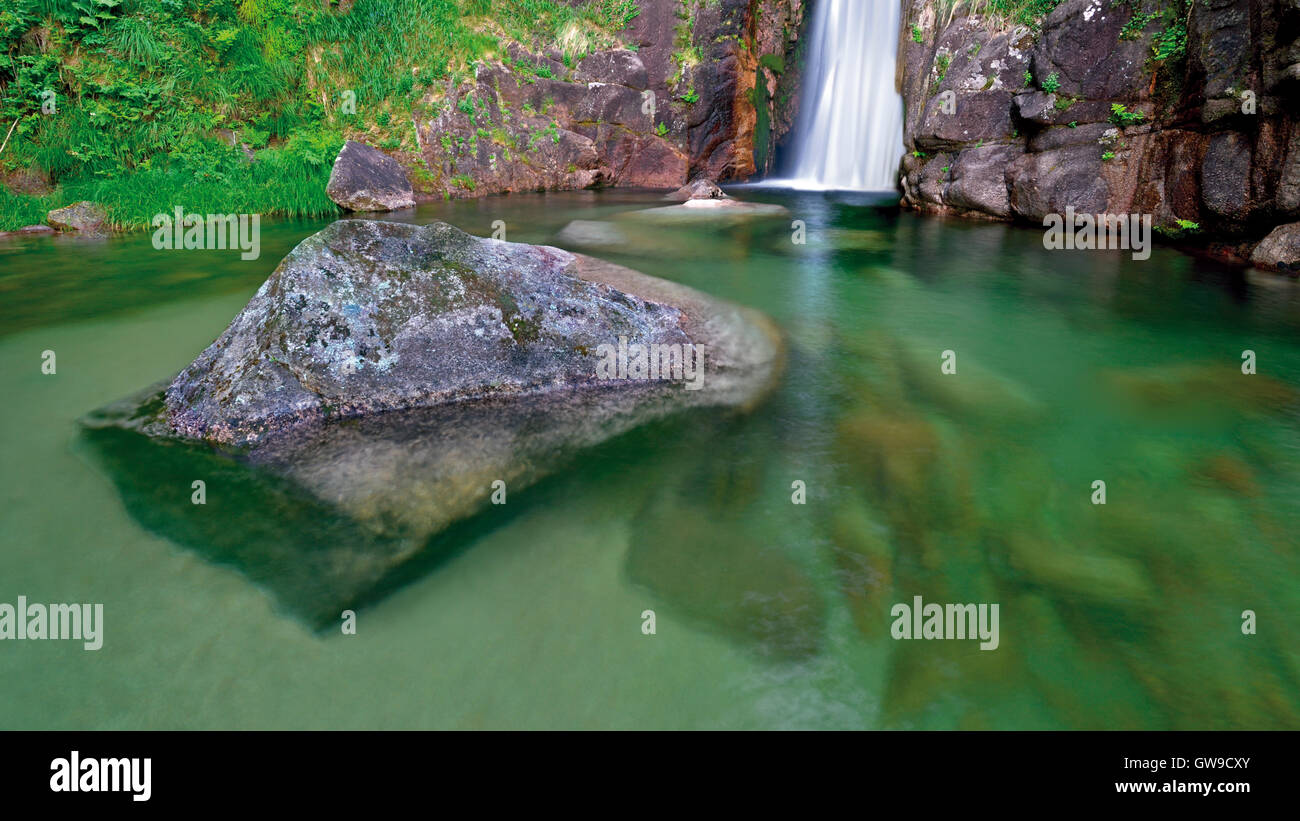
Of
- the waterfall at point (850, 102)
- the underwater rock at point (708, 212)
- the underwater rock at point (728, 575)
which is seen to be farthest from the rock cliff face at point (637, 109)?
the underwater rock at point (728, 575)

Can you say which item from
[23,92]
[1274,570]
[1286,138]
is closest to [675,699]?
[1274,570]

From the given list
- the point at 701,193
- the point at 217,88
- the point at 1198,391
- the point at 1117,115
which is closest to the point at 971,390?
the point at 1198,391

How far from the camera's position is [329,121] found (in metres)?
15.5

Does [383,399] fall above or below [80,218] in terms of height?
Answer: below

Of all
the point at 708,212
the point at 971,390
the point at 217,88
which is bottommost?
the point at 971,390

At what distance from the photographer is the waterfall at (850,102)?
16000 mm

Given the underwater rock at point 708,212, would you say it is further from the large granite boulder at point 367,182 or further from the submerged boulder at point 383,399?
the submerged boulder at point 383,399

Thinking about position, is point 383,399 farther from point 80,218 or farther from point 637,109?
point 637,109

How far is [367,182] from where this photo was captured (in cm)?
1359

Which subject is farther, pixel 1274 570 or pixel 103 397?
pixel 103 397

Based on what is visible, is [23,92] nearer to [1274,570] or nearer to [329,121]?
[329,121]

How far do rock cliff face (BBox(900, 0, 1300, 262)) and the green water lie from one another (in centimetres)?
437

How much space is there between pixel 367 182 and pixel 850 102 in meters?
11.4
